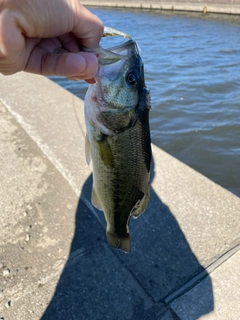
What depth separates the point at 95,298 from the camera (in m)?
2.55

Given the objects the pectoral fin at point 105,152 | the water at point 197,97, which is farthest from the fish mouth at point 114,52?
the water at point 197,97

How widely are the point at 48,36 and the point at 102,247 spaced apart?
2.00 m

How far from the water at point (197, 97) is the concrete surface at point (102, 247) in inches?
68.0

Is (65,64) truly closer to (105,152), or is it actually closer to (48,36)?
→ (48,36)

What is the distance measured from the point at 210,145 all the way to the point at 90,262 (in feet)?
12.3

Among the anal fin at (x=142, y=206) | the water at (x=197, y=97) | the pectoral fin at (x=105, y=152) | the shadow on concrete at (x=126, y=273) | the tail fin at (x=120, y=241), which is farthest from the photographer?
the water at (x=197, y=97)

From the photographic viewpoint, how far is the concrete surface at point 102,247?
2.49 metres

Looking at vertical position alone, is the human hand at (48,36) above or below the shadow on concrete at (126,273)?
above

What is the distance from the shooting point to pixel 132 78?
1703 mm

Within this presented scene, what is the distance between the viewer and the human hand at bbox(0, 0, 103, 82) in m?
1.28

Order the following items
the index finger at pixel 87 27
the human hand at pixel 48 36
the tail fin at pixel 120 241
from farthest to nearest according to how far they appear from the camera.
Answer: the tail fin at pixel 120 241, the index finger at pixel 87 27, the human hand at pixel 48 36

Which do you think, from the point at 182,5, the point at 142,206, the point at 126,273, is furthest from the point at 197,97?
the point at 182,5

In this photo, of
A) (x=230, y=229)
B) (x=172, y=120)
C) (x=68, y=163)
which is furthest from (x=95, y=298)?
(x=172, y=120)

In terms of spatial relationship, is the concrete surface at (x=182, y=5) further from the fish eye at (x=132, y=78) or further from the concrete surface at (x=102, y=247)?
the fish eye at (x=132, y=78)
